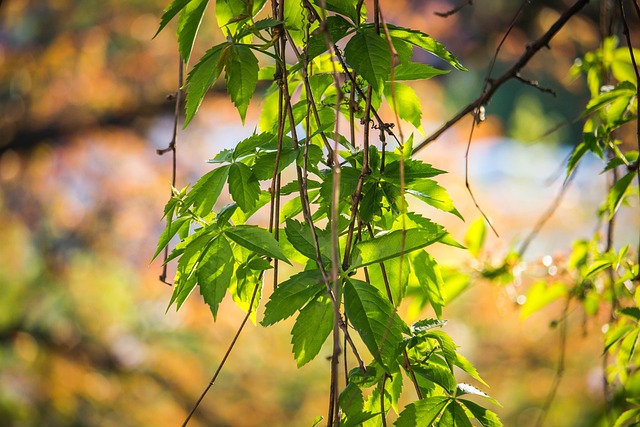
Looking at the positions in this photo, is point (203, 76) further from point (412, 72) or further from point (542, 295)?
point (542, 295)

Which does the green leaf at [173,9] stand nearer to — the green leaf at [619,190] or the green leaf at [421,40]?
the green leaf at [421,40]

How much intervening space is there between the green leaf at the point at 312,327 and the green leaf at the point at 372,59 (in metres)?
0.15

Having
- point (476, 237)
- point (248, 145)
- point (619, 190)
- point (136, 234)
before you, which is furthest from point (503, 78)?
point (136, 234)

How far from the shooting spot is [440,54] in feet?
1.57

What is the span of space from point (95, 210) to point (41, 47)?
74 cm

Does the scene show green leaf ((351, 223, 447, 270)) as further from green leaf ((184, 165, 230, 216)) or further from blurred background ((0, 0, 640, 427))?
blurred background ((0, 0, 640, 427))

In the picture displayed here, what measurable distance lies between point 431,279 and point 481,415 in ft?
0.36

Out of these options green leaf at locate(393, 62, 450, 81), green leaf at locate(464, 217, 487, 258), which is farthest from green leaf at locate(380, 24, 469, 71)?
green leaf at locate(464, 217, 487, 258)

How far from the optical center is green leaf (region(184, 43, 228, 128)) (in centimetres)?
46

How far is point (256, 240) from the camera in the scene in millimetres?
434

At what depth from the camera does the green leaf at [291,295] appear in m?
0.42

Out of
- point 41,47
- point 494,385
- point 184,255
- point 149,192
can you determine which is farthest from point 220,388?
point 184,255

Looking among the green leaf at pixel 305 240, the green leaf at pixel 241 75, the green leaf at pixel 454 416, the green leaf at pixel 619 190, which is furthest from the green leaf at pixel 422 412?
the green leaf at pixel 619 190

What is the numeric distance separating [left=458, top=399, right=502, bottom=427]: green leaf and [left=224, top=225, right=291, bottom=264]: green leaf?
0.15m
